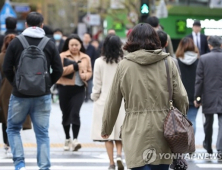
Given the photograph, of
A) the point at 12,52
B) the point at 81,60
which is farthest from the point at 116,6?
the point at 12,52

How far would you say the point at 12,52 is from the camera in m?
7.53

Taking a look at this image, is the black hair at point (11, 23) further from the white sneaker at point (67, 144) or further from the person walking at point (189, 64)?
the person walking at point (189, 64)

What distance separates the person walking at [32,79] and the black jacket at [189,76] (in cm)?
298

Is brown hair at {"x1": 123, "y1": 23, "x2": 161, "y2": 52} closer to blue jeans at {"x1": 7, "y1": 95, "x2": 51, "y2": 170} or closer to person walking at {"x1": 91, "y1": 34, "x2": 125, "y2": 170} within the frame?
blue jeans at {"x1": 7, "y1": 95, "x2": 51, "y2": 170}

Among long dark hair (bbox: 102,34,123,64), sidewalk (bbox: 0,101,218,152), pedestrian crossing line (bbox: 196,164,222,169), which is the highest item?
long dark hair (bbox: 102,34,123,64)

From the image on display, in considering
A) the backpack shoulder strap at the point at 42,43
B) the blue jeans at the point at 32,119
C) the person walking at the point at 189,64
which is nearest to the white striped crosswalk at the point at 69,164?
the blue jeans at the point at 32,119

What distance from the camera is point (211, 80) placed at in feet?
30.9

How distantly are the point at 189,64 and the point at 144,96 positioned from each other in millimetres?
4758

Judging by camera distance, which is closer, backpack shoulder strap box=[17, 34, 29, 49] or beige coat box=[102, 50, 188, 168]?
beige coat box=[102, 50, 188, 168]

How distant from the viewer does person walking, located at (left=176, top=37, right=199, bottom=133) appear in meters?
10.1

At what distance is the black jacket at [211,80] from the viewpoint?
9383 mm

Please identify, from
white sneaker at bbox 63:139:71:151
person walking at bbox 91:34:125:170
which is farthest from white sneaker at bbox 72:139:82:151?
person walking at bbox 91:34:125:170

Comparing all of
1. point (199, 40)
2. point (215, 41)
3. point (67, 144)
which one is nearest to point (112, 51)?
point (215, 41)

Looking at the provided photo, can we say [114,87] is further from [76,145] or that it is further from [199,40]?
[199,40]
